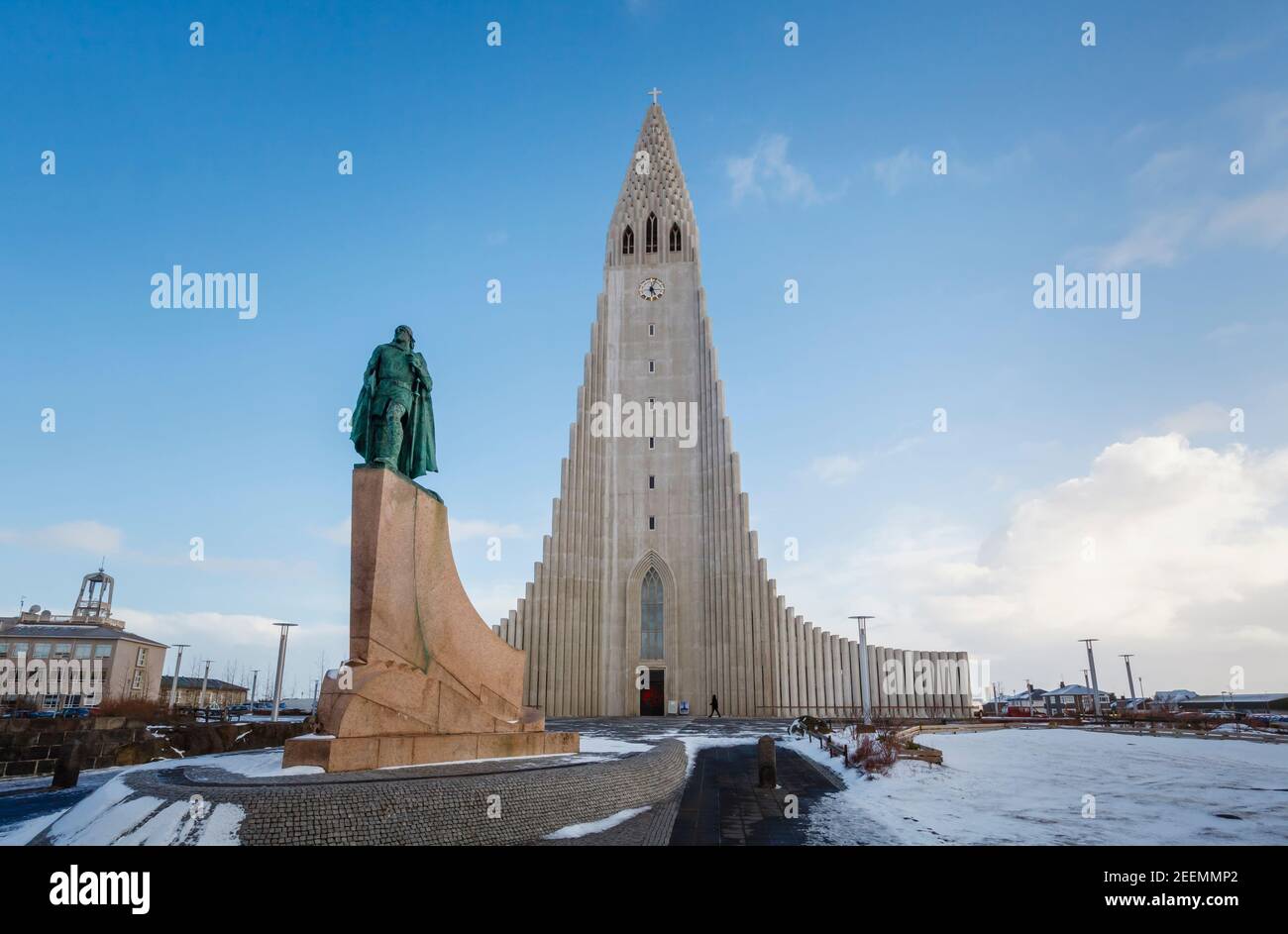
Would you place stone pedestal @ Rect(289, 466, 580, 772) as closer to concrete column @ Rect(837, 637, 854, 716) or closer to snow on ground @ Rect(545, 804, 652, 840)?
snow on ground @ Rect(545, 804, 652, 840)

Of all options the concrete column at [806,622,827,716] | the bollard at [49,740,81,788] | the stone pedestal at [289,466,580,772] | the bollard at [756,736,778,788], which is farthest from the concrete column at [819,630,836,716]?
the bollard at [49,740,81,788]

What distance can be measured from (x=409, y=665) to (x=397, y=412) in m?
3.49

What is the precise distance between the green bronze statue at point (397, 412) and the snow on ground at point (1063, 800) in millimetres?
7228

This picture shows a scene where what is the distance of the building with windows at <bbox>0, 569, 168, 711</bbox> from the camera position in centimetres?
5344

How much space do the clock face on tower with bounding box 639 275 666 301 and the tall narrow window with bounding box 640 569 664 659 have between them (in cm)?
1600

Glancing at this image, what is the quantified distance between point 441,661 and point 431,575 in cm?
120

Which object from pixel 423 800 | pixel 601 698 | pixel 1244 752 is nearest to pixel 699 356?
pixel 601 698

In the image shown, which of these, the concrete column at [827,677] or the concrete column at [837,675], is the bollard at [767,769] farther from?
the concrete column at [837,675]

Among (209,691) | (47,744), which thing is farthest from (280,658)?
(209,691)

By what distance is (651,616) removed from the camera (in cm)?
3803

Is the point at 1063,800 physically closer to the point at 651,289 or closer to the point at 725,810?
the point at 725,810

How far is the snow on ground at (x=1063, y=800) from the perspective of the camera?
7.55m
